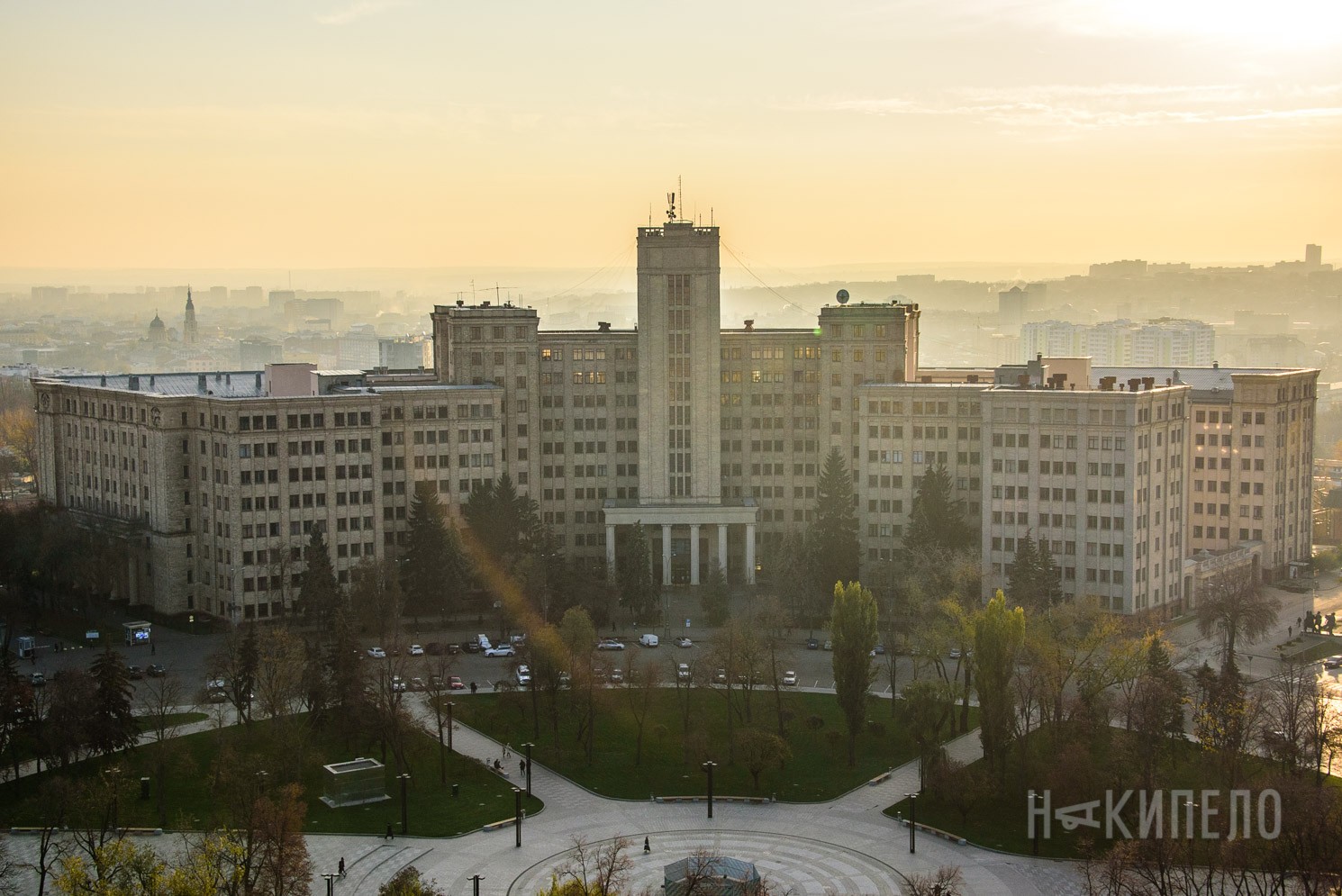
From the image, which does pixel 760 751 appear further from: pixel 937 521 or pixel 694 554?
pixel 694 554

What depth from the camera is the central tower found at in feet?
435

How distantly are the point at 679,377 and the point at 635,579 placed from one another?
69.7ft

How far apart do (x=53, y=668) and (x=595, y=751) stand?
3840cm

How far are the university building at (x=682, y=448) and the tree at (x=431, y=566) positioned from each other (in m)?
4.46

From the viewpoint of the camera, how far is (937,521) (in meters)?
123

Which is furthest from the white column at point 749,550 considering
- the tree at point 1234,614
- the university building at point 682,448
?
the tree at point 1234,614

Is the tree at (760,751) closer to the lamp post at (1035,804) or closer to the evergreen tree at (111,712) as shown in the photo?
the lamp post at (1035,804)

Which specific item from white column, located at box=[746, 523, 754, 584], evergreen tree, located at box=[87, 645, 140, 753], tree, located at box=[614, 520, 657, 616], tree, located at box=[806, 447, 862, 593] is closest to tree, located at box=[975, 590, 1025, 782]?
tree, located at box=[806, 447, 862, 593]

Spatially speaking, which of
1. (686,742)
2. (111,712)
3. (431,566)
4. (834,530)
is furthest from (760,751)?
(431,566)

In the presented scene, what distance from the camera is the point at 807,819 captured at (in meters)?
80.1

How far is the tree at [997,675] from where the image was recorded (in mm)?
83250

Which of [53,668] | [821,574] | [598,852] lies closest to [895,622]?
[821,574]

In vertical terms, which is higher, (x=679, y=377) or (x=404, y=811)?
(x=679, y=377)

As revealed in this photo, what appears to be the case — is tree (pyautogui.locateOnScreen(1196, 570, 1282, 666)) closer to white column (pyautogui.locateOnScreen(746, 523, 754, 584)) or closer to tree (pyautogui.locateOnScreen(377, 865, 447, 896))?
white column (pyautogui.locateOnScreen(746, 523, 754, 584))
